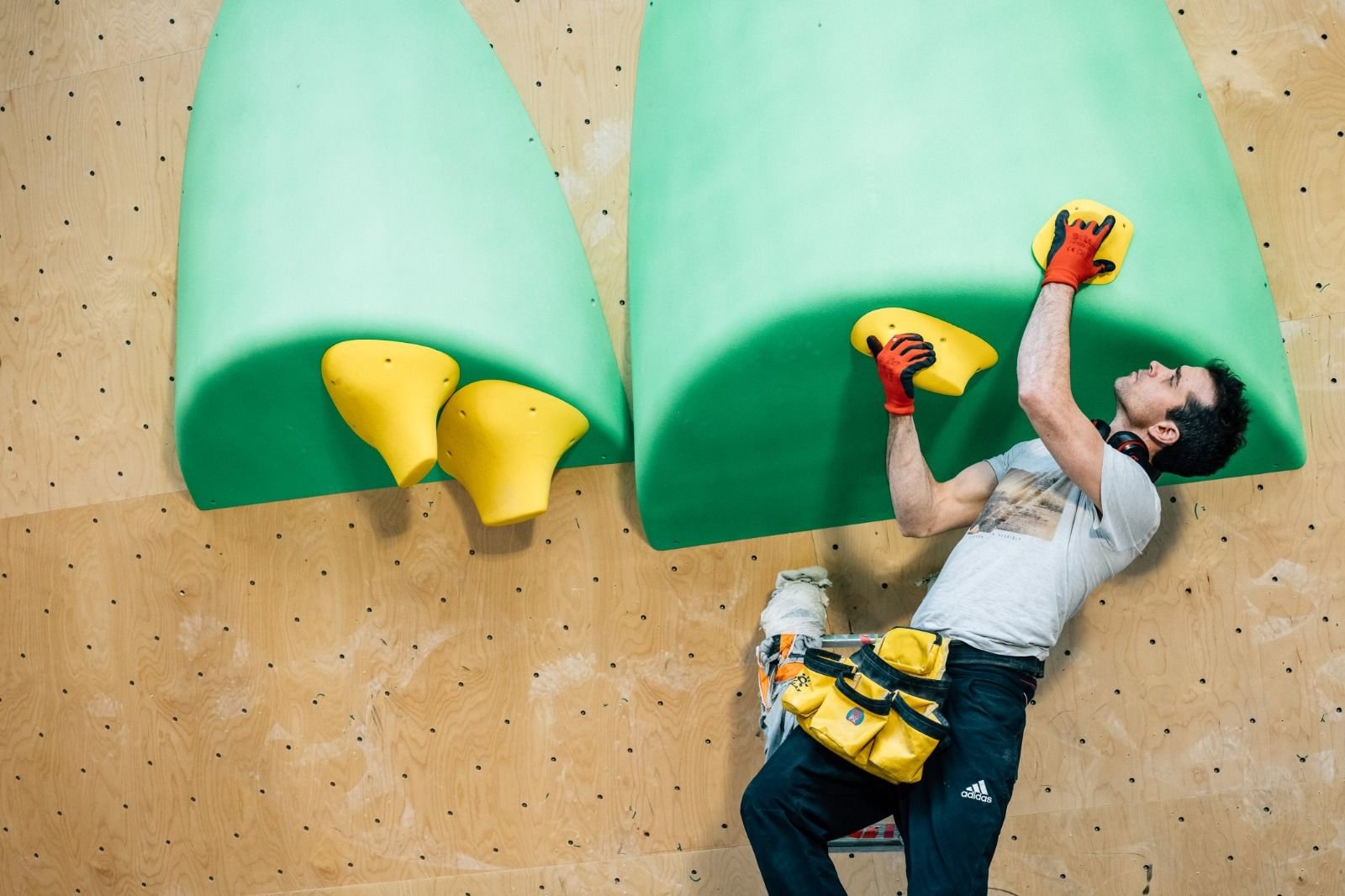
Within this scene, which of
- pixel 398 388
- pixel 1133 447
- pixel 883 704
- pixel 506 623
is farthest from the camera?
pixel 506 623

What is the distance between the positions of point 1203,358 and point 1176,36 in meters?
0.73

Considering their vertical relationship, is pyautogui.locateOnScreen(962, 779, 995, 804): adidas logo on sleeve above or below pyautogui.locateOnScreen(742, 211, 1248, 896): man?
below

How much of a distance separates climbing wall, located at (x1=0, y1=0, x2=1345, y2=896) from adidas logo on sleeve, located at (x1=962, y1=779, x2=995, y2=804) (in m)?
0.59

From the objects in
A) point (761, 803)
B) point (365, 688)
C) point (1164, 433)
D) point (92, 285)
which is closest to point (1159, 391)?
point (1164, 433)

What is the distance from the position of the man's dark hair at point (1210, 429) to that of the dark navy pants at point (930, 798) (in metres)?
0.46

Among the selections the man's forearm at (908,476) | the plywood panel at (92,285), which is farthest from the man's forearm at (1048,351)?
the plywood panel at (92,285)

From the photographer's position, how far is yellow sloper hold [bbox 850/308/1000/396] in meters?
2.04

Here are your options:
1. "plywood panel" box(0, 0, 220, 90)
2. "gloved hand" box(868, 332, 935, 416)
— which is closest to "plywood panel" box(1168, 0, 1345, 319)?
"gloved hand" box(868, 332, 935, 416)

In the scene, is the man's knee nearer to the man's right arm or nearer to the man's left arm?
the man's right arm

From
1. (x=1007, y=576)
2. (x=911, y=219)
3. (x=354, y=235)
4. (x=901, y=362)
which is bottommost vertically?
(x=1007, y=576)

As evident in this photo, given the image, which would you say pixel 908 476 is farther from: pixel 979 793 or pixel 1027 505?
pixel 979 793

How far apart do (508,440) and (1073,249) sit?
3.82ft

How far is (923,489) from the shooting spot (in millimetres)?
2109

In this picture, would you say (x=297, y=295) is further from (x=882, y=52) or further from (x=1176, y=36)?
(x=1176, y=36)
